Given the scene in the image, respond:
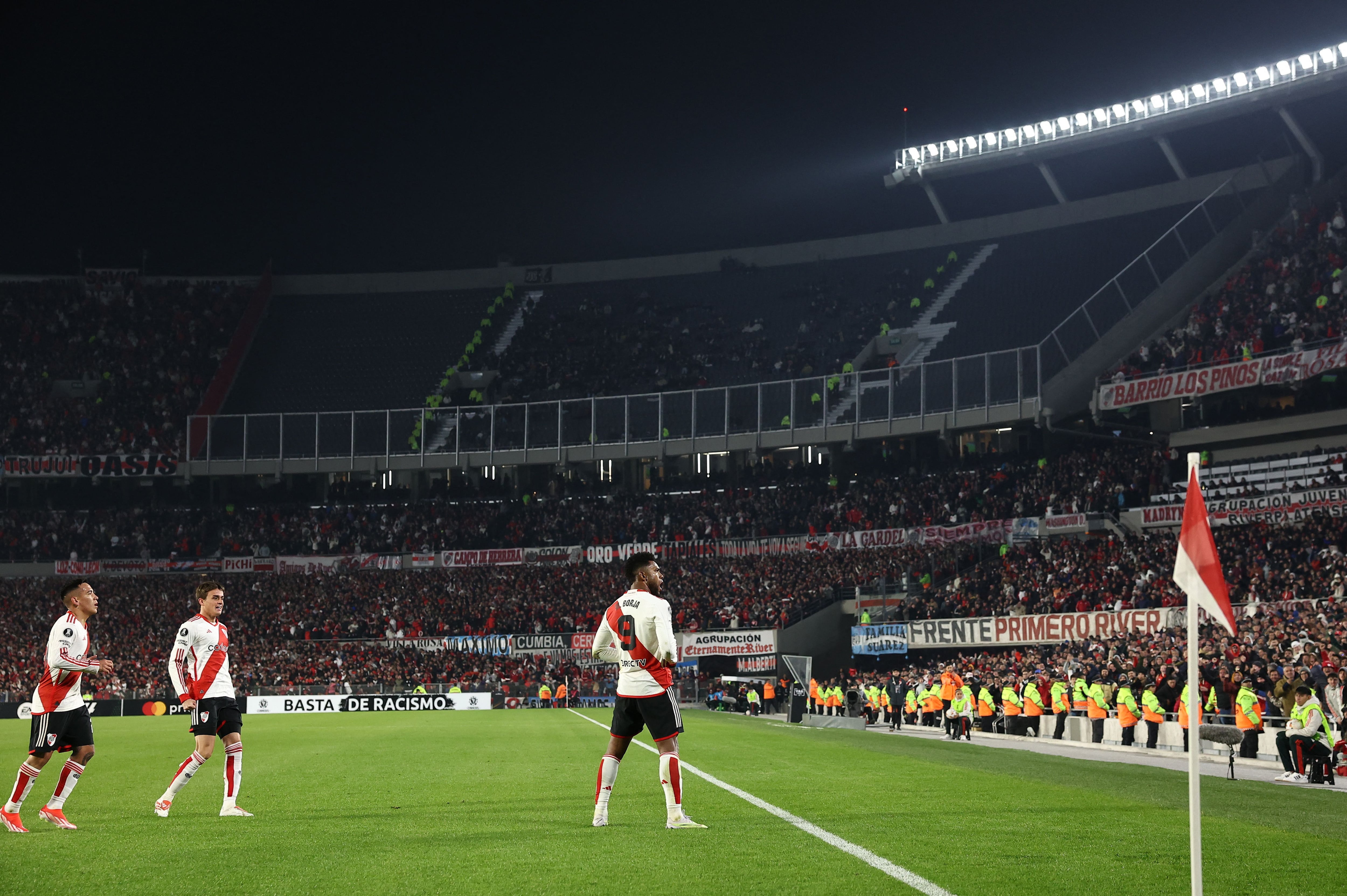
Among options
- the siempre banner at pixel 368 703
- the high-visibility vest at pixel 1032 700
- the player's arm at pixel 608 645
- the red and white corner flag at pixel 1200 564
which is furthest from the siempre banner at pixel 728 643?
the red and white corner flag at pixel 1200 564

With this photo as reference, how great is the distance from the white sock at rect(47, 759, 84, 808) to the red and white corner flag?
371 inches

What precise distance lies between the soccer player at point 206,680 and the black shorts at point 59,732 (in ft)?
2.82

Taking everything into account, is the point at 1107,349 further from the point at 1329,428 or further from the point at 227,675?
the point at 227,675

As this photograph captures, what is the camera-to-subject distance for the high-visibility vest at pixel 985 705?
107 feet

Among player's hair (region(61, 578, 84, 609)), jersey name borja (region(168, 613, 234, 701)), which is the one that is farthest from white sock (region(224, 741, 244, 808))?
player's hair (region(61, 578, 84, 609))

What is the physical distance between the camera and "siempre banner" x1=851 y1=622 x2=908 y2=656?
45.1 meters

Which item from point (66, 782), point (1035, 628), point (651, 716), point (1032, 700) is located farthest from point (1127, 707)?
point (66, 782)

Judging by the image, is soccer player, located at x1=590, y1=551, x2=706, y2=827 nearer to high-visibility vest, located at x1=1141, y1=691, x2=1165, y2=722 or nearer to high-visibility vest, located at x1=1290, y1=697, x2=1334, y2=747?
high-visibility vest, located at x1=1290, y1=697, x2=1334, y2=747

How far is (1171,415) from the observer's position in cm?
4709

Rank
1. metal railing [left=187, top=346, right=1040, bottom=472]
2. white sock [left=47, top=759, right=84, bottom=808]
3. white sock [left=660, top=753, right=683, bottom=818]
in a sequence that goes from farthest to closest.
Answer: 1. metal railing [left=187, top=346, right=1040, bottom=472]
2. white sock [left=47, top=759, right=84, bottom=808]
3. white sock [left=660, top=753, right=683, bottom=818]

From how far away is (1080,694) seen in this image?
95.8ft

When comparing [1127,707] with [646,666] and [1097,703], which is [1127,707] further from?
[646,666]

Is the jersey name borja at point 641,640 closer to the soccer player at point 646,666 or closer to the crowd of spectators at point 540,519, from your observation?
the soccer player at point 646,666

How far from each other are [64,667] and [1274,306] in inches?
1674
